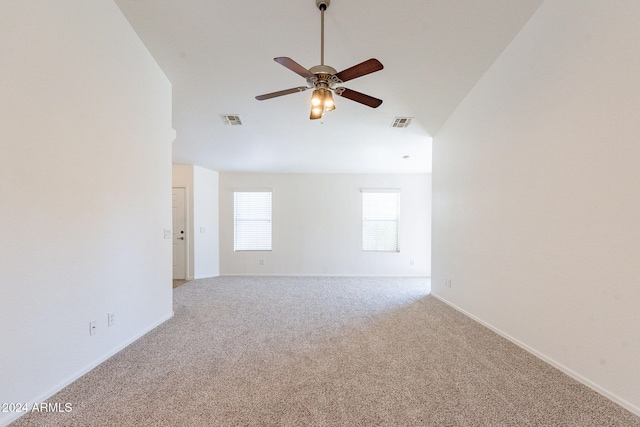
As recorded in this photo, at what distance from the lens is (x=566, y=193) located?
78.2 inches

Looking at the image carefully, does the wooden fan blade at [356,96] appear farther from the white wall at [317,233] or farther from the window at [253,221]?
the window at [253,221]

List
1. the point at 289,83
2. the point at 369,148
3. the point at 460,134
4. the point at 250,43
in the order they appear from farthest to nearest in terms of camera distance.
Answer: the point at 369,148
the point at 460,134
the point at 289,83
the point at 250,43

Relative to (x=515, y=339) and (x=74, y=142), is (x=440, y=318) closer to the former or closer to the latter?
(x=515, y=339)

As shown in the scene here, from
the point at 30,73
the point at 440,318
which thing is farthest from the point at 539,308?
the point at 30,73

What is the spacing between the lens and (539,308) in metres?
2.22

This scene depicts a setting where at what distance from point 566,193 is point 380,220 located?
4.25 meters

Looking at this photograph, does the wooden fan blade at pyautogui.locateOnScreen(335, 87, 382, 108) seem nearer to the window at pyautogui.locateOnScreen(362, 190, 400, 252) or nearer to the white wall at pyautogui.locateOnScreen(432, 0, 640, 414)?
the white wall at pyautogui.locateOnScreen(432, 0, 640, 414)

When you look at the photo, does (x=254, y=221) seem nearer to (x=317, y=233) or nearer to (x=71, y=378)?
(x=317, y=233)

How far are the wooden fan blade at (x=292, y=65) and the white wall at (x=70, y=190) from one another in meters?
1.45

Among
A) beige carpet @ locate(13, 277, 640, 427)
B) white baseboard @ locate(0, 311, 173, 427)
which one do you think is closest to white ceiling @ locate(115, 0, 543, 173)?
beige carpet @ locate(13, 277, 640, 427)

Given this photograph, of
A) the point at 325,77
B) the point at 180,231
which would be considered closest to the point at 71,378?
the point at 325,77

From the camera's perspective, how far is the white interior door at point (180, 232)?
550cm

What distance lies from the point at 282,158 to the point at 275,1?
307 cm

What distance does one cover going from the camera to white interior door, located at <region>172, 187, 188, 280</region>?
5496mm
